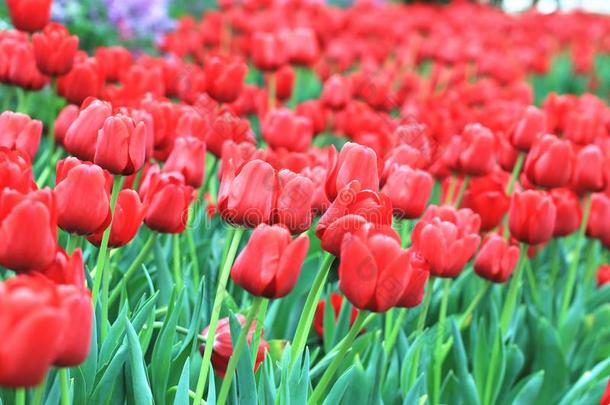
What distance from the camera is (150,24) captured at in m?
4.61

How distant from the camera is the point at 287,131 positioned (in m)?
2.32

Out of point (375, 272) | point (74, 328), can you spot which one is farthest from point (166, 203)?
point (74, 328)

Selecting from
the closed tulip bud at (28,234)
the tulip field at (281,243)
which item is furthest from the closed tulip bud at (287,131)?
the closed tulip bud at (28,234)

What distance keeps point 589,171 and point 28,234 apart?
1.52 m

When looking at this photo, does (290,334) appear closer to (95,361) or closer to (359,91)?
(95,361)

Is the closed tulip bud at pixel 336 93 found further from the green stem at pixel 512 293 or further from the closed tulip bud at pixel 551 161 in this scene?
the green stem at pixel 512 293

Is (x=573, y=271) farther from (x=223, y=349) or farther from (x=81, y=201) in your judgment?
(x=81, y=201)

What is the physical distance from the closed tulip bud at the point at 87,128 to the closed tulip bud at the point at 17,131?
131 millimetres

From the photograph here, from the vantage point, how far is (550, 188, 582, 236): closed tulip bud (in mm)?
1934

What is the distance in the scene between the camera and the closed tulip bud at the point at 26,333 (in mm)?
742

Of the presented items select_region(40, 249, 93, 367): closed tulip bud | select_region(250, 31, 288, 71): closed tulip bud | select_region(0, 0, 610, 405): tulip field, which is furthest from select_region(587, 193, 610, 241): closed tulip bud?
select_region(40, 249, 93, 367): closed tulip bud

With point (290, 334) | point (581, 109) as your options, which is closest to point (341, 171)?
point (290, 334)

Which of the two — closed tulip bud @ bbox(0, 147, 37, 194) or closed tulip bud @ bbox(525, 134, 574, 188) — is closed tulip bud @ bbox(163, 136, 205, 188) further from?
closed tulip bud @ bbox(525, 134, 574, 188)

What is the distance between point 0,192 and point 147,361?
0.57 meters
